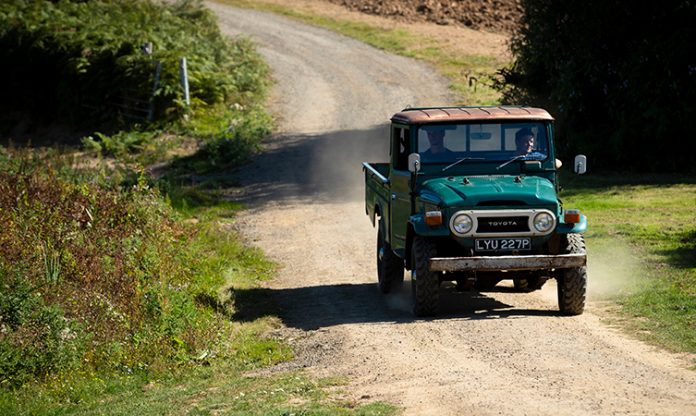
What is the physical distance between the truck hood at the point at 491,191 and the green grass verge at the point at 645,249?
1.73m

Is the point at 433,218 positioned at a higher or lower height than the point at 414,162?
lower

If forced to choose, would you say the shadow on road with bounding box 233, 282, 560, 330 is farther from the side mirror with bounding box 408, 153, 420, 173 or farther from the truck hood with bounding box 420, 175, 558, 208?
the side mirror with bounding box 408, 153, 420, 173

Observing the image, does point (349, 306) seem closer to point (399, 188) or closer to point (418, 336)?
point (399, 188)

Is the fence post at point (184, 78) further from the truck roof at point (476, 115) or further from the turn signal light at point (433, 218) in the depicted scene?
the turn signal light at point (433, 218)

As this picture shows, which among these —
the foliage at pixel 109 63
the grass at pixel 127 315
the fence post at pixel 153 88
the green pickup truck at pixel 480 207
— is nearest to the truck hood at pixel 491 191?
the green pickup truck at pixel 480 207

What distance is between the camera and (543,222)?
12617 millimetres

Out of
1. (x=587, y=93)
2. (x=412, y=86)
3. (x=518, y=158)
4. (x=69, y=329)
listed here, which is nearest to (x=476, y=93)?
(x=412, y=86)

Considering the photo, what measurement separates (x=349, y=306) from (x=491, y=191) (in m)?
2.79

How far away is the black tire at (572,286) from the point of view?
41.4ft

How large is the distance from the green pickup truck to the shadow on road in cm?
38

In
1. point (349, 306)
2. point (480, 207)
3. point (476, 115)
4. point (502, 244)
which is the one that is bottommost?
point (349, 306)

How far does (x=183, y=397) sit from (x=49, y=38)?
83.5 feet

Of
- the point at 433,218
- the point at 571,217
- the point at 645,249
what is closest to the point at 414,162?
the point at 433,218

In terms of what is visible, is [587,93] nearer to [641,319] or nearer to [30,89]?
[641,319]
